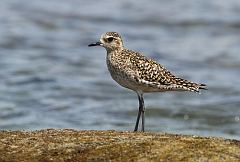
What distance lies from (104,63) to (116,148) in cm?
2087

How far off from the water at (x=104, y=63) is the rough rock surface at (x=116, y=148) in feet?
34.5

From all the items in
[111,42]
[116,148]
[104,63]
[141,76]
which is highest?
[104,63]

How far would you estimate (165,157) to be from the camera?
1031 cm

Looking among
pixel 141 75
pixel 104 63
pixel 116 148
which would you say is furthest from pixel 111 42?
pixel 104 63

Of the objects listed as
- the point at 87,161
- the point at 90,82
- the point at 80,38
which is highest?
the point at 80,38

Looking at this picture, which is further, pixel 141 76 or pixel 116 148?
pixel 141 76

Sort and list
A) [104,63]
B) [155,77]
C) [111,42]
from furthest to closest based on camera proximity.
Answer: [104,63]
[111,42]
[155,77]

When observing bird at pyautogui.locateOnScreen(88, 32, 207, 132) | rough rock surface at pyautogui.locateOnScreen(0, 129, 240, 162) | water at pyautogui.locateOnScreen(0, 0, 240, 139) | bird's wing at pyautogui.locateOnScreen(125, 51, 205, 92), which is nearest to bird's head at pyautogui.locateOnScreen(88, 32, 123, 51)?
bird at pyautogui.locateOnScreen(88, 32, 207, 132)

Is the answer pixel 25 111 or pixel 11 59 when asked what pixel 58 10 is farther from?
pixel 25 111

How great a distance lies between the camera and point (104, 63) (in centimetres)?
3150

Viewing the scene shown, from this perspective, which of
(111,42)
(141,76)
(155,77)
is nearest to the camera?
(141,76)

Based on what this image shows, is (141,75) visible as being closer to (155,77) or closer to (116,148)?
(155,77)

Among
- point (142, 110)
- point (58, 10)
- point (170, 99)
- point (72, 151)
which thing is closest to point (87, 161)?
point (72, 151)

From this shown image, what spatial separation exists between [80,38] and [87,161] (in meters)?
26.9
